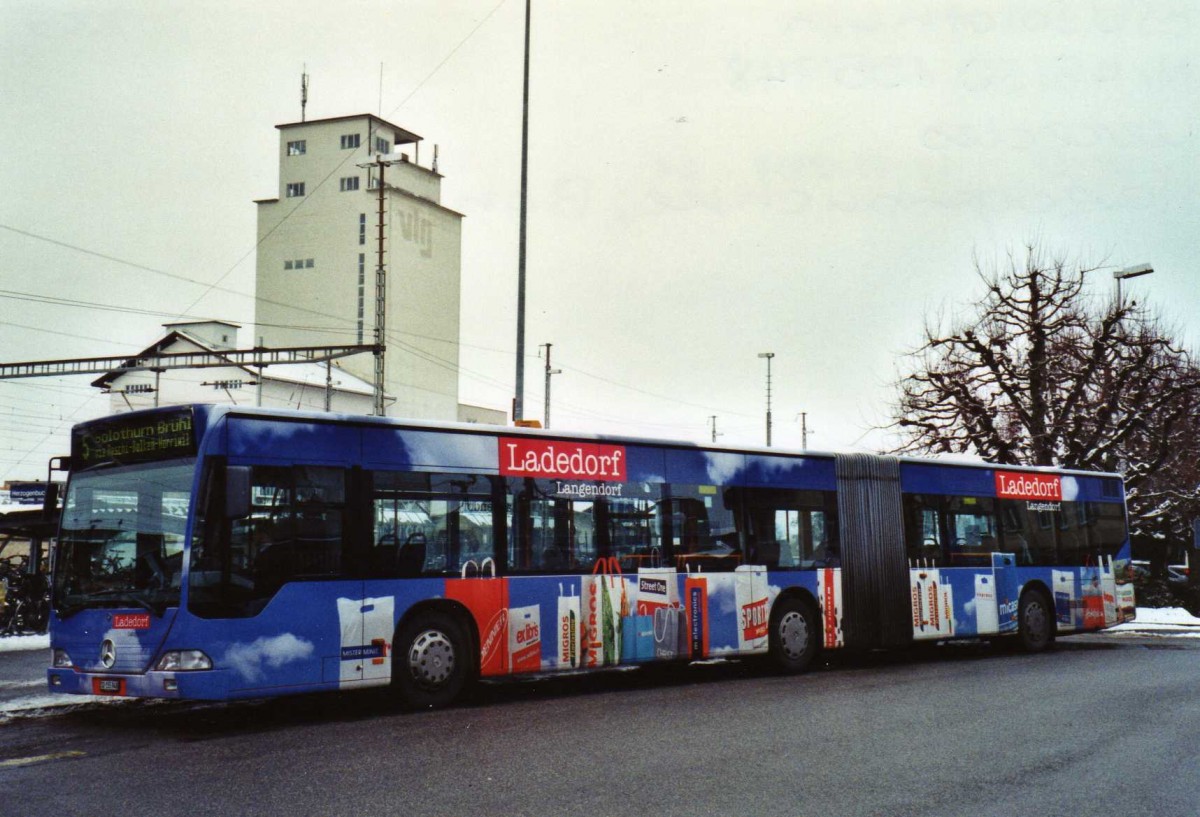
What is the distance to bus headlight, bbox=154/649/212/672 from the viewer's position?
35.3ft

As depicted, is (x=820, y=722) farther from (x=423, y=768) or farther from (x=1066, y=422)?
(x=1066, y=422)

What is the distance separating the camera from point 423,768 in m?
8.84

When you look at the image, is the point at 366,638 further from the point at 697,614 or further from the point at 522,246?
the point at 522,246

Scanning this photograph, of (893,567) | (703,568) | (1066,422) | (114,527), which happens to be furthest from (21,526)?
(1066,422)

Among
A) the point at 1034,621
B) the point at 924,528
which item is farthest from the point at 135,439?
the point at 1034,621

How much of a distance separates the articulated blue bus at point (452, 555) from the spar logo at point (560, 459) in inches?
1.0

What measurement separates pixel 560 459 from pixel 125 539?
4.84m

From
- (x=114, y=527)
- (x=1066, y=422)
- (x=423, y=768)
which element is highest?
(x=1066, y=422)

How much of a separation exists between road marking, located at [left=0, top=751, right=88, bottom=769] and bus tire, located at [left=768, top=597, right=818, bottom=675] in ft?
30.5

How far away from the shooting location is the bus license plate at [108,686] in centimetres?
1098

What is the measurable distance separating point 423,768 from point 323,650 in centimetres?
320

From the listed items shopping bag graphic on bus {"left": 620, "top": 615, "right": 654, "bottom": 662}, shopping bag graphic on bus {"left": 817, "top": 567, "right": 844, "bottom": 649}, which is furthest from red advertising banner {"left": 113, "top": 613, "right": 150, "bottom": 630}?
shopping bag graphic on bus {"left": 817, "top": 567, "right": 844, "bottom": 649}

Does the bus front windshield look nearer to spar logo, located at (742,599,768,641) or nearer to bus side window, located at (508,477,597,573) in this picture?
bus side window, located at (508,477,597,573)

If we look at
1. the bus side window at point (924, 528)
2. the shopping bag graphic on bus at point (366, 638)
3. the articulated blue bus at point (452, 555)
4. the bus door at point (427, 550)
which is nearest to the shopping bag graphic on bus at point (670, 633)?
the articulated blue bus at point (452, 555)
